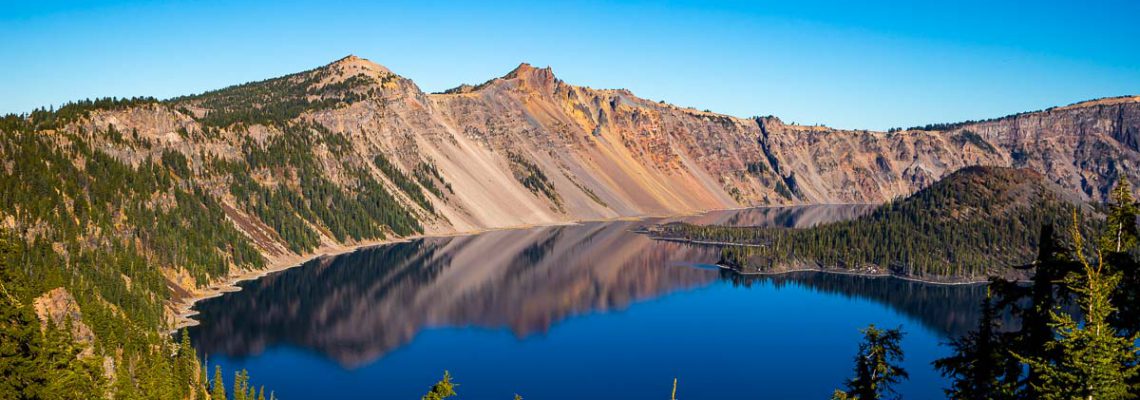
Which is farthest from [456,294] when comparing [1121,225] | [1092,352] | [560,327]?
[1092,352]

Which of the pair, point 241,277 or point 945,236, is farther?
point 945,236

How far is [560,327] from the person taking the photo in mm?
111062

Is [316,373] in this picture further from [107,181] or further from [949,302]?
[949,302]

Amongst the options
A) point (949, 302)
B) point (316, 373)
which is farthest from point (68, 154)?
point (949, 302)

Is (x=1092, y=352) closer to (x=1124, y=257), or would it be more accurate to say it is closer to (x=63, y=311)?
(x=1124, y=257)

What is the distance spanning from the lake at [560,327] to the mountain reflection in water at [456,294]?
0.38m

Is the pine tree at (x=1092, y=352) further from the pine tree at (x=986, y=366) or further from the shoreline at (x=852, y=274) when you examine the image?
the shoreline at (x=852, y=274)

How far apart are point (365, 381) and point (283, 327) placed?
2646 cm

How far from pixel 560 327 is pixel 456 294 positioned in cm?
2514

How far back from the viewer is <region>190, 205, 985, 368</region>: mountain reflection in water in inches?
3930

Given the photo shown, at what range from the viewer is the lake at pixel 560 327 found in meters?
81.5

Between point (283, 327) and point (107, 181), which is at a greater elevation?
point (107, 181)

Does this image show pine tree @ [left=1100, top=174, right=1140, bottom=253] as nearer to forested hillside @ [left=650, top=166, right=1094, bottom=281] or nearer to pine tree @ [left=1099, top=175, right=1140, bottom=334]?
pine tree @ [left=1099, top=175, right=1140, bottom=334]

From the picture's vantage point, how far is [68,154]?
125812 mm
